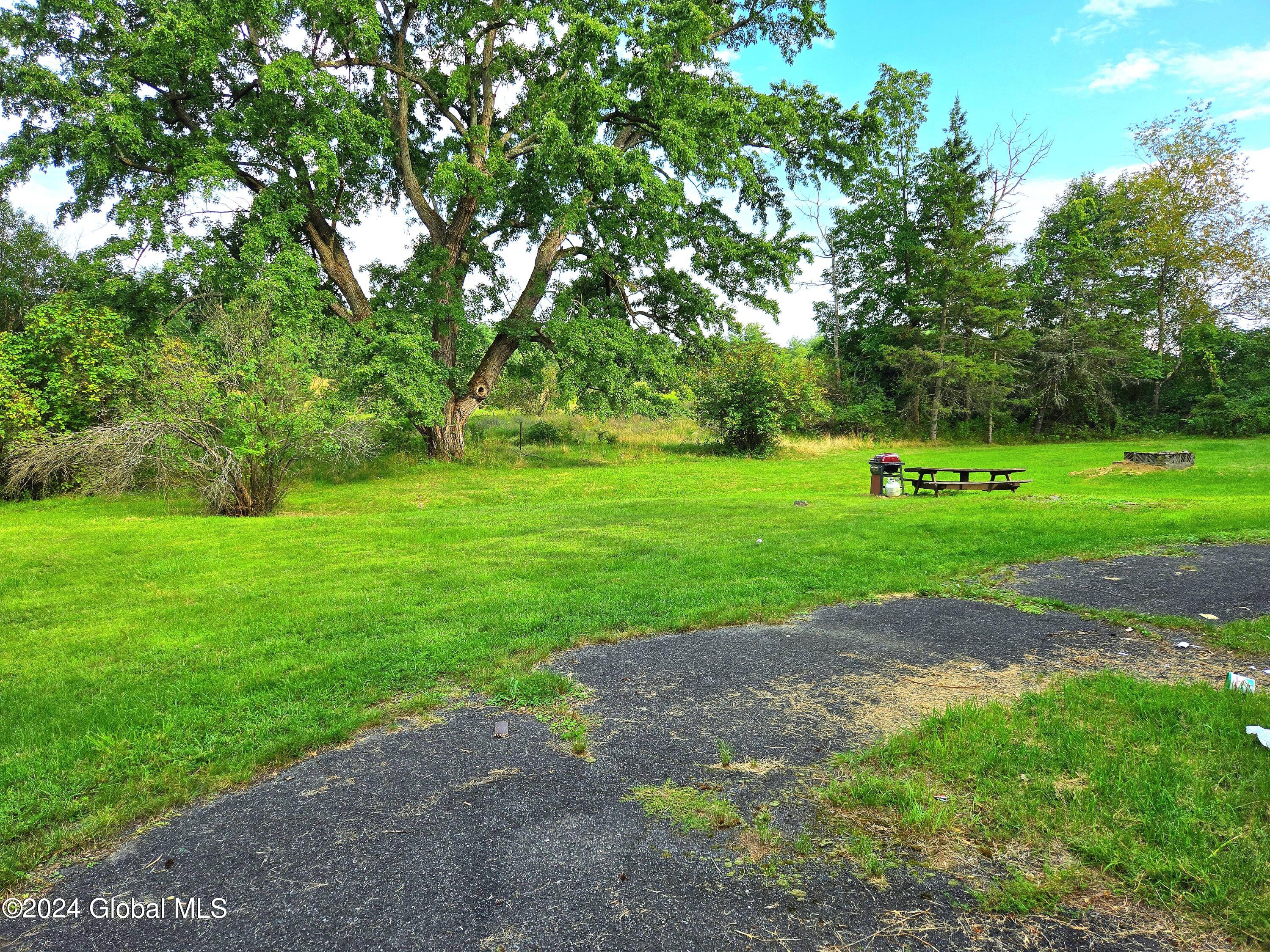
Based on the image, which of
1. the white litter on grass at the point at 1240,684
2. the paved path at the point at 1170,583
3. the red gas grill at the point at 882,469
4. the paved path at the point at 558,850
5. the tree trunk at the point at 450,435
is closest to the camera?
the paved path at the point at 558,850

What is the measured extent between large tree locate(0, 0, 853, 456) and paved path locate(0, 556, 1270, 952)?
15.3 metres

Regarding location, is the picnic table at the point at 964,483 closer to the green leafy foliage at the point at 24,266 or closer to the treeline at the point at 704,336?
the treeline at the point at 704,336

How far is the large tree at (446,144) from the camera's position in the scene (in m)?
15.7

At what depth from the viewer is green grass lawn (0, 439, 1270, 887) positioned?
137 inches

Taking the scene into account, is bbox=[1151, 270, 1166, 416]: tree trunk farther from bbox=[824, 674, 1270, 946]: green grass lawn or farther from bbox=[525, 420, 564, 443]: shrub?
bbox=[824, 674, 1270, 946]: green grass lawn

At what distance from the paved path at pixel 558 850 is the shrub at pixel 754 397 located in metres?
20.6

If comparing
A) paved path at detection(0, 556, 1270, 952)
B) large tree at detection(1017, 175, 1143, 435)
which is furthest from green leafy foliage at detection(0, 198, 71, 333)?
large tree at detection(1017, 175, 1143, 435)

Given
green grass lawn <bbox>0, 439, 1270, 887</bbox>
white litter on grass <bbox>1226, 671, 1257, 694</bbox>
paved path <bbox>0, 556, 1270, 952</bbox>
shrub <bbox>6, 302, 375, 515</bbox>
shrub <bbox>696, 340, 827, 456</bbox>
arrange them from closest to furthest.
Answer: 1. paved path <bbox>0, 556, 1270, 952</bbox>
2. green grass lawn <bbox>0, 439, 1270, 887</bbox>
3. white litter on grass <bbox>1226, 671, 1257, 694</bbox>
4. shrub <bbox>6, 302, 375, 515</bbox>
5. shrub <bbox>696, 340, 827, 456</bbox>

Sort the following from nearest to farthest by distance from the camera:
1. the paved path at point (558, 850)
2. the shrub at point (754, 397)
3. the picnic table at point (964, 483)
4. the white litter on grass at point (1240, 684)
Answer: the paved path at point (558, 850) → the white litter on grass at point (1240, 684) → the picnic table at point (964, 483) → the shrub at point (754, 397)

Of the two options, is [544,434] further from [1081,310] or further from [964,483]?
[1081,310]

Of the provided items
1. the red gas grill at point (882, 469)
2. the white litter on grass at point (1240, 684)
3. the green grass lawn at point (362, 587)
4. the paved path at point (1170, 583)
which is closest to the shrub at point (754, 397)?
the green grass lawn at point (362, 587)

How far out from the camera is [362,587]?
683cm

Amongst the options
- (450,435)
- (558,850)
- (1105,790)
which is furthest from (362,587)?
(450,435)

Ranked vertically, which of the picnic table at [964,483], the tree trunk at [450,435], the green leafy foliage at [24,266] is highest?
the green leafy foliage at [24,266]
